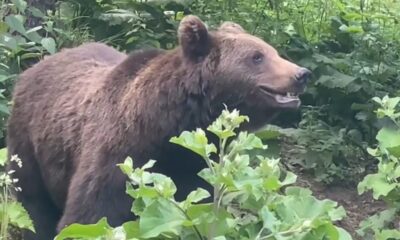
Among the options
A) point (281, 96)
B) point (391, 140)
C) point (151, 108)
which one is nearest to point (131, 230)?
point (151, 108)

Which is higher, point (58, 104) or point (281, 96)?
point (281, 96)

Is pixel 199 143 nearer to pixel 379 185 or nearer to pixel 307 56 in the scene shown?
pixel 379 185

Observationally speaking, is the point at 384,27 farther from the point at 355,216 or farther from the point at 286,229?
the point at 286,229

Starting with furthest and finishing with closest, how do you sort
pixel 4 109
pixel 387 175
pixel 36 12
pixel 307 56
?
pixel 307 56, pixel 36 12, pixel 4 109, pixel 387 175

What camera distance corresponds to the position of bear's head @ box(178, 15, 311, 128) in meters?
6.17

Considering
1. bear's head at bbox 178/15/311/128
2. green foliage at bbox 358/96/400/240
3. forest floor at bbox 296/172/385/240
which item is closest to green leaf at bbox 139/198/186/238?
green foliage at bbox 358/96/400/240

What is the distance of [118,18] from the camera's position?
9.03 m

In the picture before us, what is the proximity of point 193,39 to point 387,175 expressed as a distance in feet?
4.36

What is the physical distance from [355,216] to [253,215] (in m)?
3.11

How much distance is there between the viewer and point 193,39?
6.23 meters

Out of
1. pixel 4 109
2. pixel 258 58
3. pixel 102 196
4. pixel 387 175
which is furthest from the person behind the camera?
pixel 4 109

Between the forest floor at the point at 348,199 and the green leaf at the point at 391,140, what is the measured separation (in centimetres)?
146

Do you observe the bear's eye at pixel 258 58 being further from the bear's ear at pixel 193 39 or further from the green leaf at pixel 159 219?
the green leaf at pixel 159 219

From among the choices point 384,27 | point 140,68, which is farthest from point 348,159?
point 140,68
